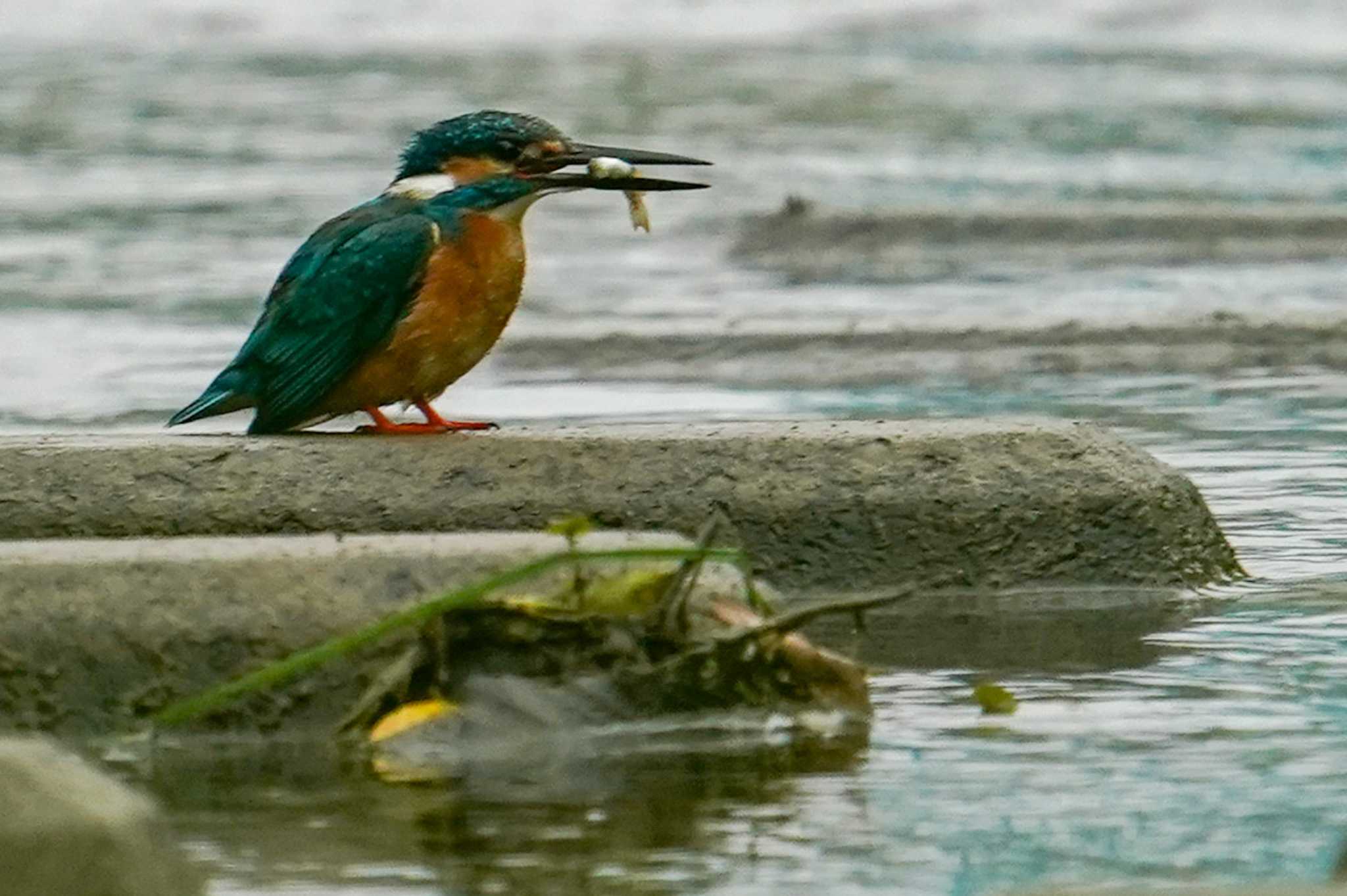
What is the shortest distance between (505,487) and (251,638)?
105 cm

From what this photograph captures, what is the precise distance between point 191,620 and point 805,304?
23.2ft

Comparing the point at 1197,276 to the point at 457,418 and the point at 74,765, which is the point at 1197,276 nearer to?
the point at 457,418

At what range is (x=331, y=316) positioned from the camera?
621 cm

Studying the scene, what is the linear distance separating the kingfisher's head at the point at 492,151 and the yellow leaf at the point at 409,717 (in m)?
1.54

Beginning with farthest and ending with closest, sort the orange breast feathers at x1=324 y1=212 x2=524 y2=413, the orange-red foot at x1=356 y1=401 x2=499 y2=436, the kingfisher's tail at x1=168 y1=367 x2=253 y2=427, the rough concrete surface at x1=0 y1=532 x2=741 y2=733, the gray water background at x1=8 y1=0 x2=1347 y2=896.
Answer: the kingfisher's tail at x1=168 y1=367 x2=253 y2=427 → the orange-red foot at x1=356 y1=401 x2=499 y2=436 → the orange breast feathers at x1=324 y1=212 x2=524 y2=413 → the rough concrete surface at x1=0 y1=532 x2=741 y2=733 → the gray water background at x1=8 y1=0 x2=1347 y2=896

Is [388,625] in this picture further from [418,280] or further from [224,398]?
[224,398]

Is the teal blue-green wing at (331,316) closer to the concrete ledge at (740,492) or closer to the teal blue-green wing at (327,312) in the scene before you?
the teal blue-green wing at (327,312)

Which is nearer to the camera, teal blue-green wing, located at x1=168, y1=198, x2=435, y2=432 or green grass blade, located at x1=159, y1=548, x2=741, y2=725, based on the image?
green grass blade, located at x1=159, y1=548, x2=741, y2=725

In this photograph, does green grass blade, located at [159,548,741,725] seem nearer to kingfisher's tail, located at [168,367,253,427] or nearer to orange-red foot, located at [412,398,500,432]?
orange-red foot, located at [412,398,500,432]

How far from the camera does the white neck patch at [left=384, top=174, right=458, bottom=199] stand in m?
6.28

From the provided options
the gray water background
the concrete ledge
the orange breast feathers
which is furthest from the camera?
the orange breast feathers

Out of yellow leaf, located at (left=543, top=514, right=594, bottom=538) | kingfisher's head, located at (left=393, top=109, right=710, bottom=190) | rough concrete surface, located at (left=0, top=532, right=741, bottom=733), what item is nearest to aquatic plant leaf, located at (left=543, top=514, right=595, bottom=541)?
yellow leaf, located at (left=543, top=514, right=594, bottom=538)

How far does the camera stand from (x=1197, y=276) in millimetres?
12414

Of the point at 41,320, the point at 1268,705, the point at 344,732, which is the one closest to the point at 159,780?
the point at 344,732
